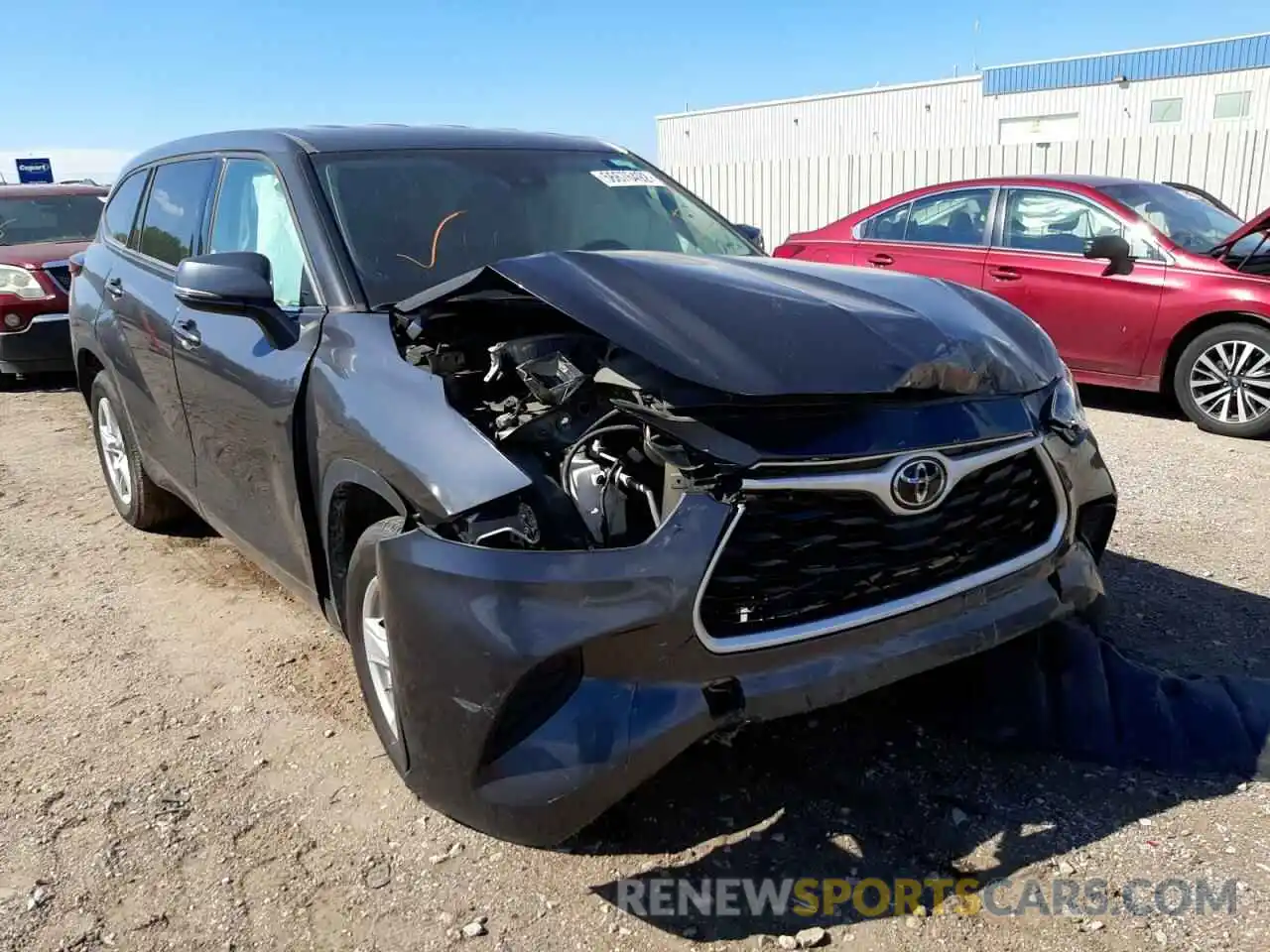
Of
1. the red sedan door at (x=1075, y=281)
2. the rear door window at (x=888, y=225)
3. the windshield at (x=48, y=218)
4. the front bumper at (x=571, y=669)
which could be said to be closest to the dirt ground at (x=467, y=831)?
the front bumper at (x=571, y=669)

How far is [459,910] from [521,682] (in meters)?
0.68

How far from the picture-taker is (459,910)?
7.83 feet

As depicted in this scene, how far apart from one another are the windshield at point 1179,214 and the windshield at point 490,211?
13.7 feet

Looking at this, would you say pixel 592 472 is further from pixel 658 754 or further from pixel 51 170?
pixel 51 170

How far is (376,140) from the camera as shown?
354 cm

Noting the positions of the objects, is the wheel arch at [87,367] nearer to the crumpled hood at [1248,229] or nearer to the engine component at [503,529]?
the engine component at [503,529]

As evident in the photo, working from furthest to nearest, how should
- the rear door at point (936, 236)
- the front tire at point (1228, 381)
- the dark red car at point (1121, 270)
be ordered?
the rear door at point (936, 236) → the dark red car at point (1121, 270) → the front tire at point (1228, 381)

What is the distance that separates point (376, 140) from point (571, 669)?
2.24 meters

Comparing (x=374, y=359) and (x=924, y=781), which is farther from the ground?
(x=374, y=359)

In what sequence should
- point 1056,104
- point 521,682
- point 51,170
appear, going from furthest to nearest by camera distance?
1. point 1056,104
2. point 51,170
3. point 521,682

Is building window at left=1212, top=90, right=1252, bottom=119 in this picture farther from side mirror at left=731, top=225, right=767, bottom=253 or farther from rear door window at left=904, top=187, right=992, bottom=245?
side mirror at left=731, top=225, right=767, bottom=253

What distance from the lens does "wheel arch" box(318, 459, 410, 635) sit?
8.45ft

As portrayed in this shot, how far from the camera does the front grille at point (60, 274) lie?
8.92 m

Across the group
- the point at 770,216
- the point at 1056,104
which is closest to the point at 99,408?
the point at 770,216
